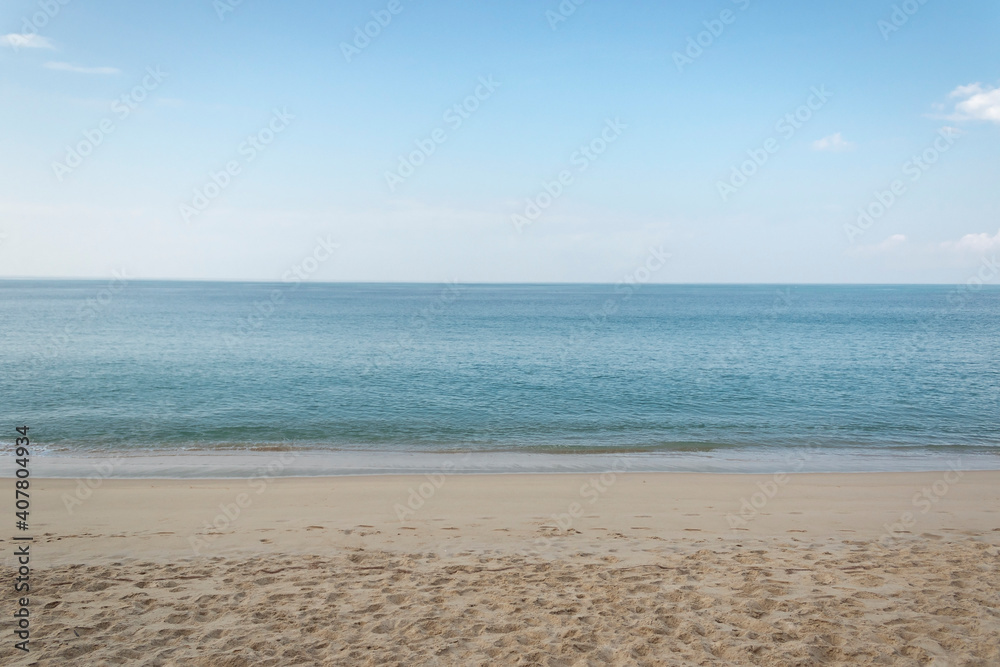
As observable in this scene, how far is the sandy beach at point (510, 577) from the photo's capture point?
239 inches

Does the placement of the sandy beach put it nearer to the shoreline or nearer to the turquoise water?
the shoreline

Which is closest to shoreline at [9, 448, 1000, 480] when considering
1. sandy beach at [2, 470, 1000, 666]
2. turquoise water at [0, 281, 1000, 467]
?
turquoise water at [0, 281, 1000, 467]

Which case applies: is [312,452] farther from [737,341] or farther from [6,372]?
[737,341]

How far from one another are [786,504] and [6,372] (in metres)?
36.0

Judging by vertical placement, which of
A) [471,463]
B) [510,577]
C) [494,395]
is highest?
[510,577]

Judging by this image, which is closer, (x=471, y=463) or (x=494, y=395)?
(x=471, y=463)

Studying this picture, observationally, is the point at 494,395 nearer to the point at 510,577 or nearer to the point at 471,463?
the point at 471,463

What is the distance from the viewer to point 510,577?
25.9 feet

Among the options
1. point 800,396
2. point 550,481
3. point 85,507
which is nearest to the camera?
point 85,507

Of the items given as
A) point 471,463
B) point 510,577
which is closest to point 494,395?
point 471,463

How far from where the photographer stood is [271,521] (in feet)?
35.1

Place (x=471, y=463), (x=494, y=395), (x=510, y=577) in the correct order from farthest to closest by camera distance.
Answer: (x=494, y=395) < (x=471, y=463) < (x=510, y=577)

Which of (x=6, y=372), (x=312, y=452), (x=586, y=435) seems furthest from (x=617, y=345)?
(x=6, y=372)

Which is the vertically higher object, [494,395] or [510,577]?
[510,577]
